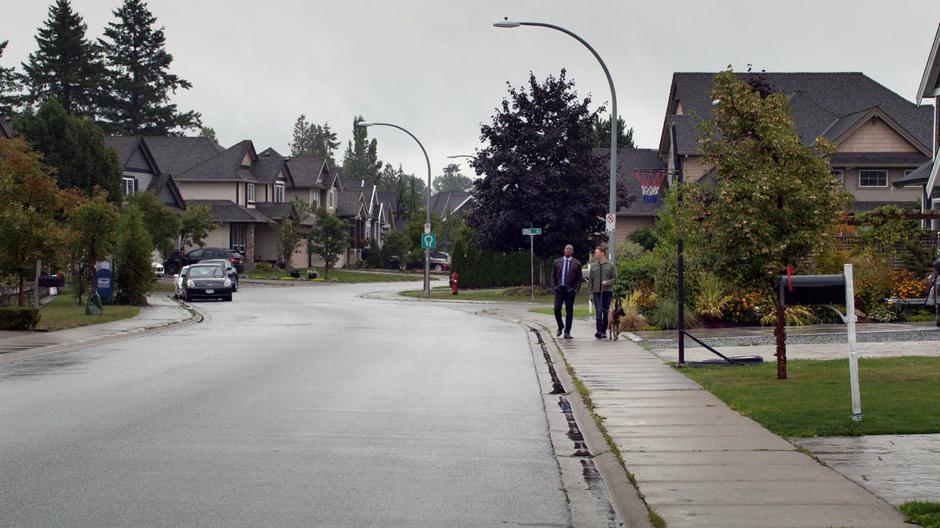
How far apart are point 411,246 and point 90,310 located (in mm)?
56636

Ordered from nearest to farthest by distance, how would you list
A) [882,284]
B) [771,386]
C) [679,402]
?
[679,402]
[771,386]
[882,284]

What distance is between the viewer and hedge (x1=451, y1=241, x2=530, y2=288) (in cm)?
5646

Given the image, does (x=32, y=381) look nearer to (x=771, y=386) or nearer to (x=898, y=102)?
(x=771, y=386)

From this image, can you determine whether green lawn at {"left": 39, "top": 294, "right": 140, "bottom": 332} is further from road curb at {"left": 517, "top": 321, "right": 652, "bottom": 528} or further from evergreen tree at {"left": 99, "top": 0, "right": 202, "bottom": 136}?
evergreen tree at {"left": 99, "top": 0, "right": 202, "bottom": 136}

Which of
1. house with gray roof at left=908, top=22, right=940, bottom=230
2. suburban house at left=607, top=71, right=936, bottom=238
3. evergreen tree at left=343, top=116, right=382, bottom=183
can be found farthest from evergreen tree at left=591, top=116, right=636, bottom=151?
evergreen tree at left=343, top=116, right=382, bottom=183

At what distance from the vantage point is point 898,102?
180ft

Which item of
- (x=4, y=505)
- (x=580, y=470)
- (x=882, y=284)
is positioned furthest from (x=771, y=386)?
(x=882, y=284)

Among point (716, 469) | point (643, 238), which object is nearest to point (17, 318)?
point (716, 469)

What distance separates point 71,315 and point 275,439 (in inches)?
799

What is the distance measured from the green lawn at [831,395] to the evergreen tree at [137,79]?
8595 cm

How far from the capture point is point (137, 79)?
313 ft

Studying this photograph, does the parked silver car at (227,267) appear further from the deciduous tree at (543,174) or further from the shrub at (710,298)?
the shrub at (710,298)

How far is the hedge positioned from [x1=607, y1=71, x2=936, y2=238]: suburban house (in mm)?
6132

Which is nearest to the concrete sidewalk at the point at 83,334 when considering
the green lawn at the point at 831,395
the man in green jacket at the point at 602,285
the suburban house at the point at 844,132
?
the man in green jacket at the point at 602,285
